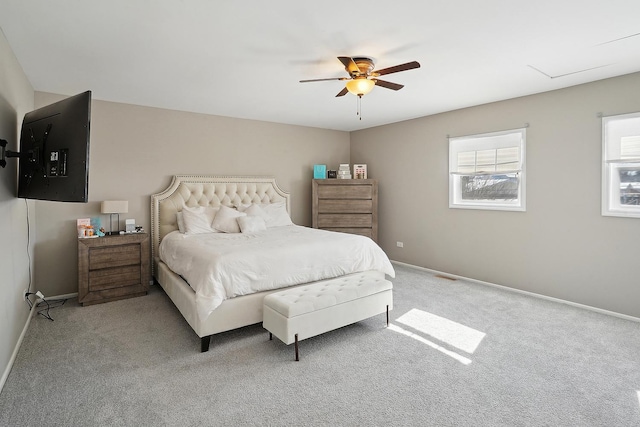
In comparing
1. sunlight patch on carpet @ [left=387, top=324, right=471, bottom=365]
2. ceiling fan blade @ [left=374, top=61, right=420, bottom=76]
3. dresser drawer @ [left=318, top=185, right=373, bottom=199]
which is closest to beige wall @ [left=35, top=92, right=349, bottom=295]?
dresser drawer @ [left=318, top=185, right=373, bottom=199]

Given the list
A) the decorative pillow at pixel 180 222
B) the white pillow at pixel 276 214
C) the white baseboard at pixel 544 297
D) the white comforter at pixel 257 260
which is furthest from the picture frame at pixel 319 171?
the decorative pillow at pixel 180 222

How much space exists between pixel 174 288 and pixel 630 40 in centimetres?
463

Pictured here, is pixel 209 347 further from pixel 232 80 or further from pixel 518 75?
pixel 518 75

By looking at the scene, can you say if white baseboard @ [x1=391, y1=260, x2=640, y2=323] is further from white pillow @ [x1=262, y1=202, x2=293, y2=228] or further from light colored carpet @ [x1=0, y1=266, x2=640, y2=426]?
white pillow @ [x1=262, y1=202, x2=293, y2=228]

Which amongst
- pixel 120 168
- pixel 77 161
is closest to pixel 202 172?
pixel 120 168

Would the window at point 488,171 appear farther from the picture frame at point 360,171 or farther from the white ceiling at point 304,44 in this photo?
the picture frame at point 360,171

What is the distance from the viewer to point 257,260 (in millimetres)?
3109

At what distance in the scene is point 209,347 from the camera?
2.85 m

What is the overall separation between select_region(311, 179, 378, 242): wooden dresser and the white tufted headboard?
0.71 meters

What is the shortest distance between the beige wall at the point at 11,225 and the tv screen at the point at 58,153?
0.14 meters

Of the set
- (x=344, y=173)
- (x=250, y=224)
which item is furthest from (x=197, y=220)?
(x=344, y=173)

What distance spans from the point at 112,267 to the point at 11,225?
53.9 inches

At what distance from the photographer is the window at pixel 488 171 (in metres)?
4.40

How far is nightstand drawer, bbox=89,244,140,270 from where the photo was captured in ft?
12.8
